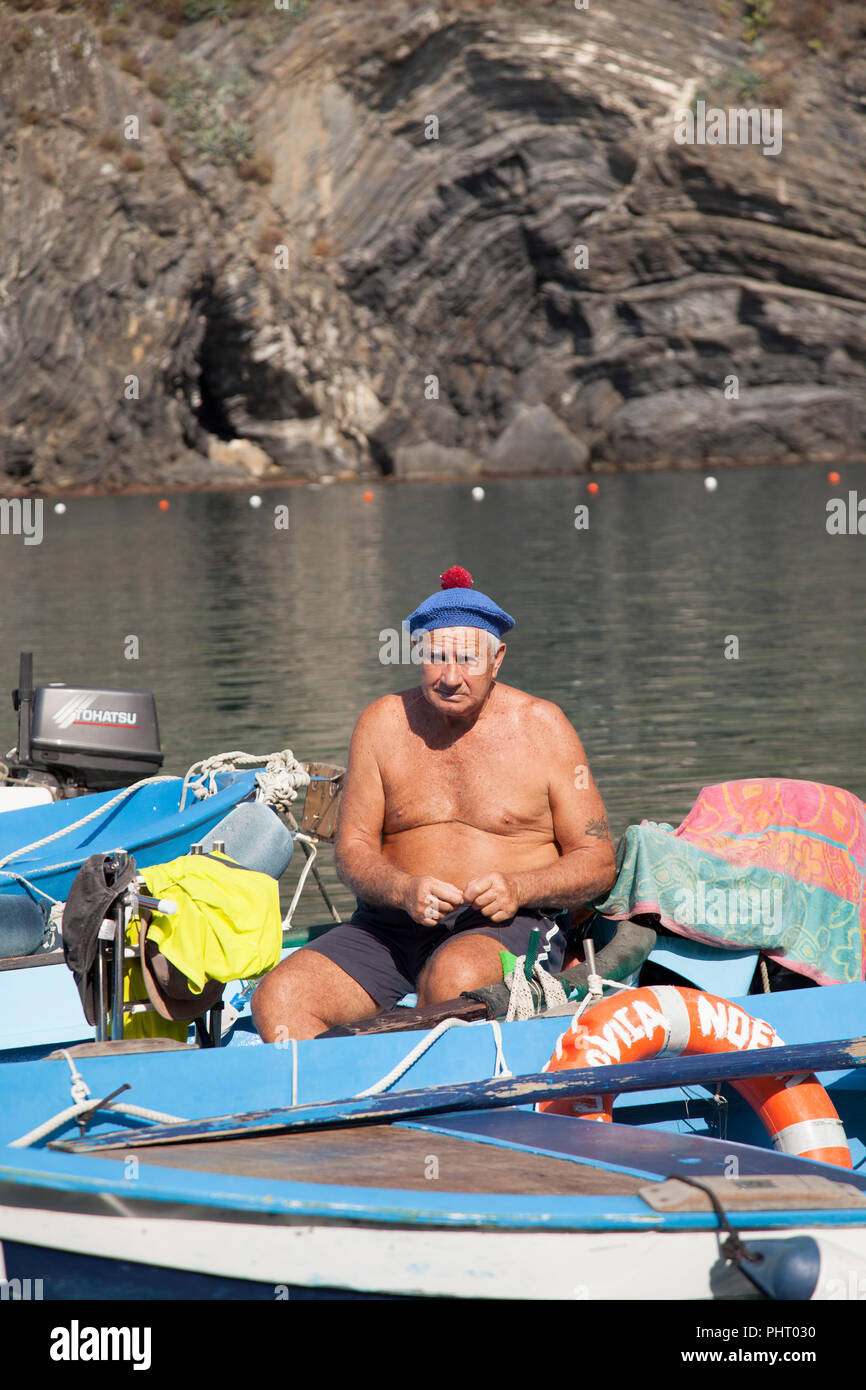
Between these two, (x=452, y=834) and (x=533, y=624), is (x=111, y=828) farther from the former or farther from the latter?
(x=533, y=624)

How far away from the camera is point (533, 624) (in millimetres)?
16578

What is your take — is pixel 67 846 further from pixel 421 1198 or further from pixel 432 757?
pixel 421 1198

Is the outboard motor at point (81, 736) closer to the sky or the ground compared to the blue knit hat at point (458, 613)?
closer to the ground

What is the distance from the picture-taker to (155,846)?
267 inches

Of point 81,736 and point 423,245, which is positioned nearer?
point 81,736

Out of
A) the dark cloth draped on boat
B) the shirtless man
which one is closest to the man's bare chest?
the shirtless man

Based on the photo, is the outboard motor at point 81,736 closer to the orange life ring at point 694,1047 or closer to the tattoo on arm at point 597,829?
the tattoo on arm at point 597,829

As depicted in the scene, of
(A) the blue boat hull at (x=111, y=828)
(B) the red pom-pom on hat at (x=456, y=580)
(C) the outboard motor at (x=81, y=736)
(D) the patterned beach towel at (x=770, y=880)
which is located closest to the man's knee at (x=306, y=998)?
(D) the patterned beach towel at (x=770, y=880)

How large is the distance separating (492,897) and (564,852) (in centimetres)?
41

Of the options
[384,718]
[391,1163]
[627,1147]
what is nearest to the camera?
[391,1163]

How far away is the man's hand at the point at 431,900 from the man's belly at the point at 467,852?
278 millimetres

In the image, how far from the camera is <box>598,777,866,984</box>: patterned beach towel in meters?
4.79

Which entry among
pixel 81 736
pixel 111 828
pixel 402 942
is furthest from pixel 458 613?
pixel 81 736

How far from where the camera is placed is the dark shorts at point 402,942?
466 centimetres
